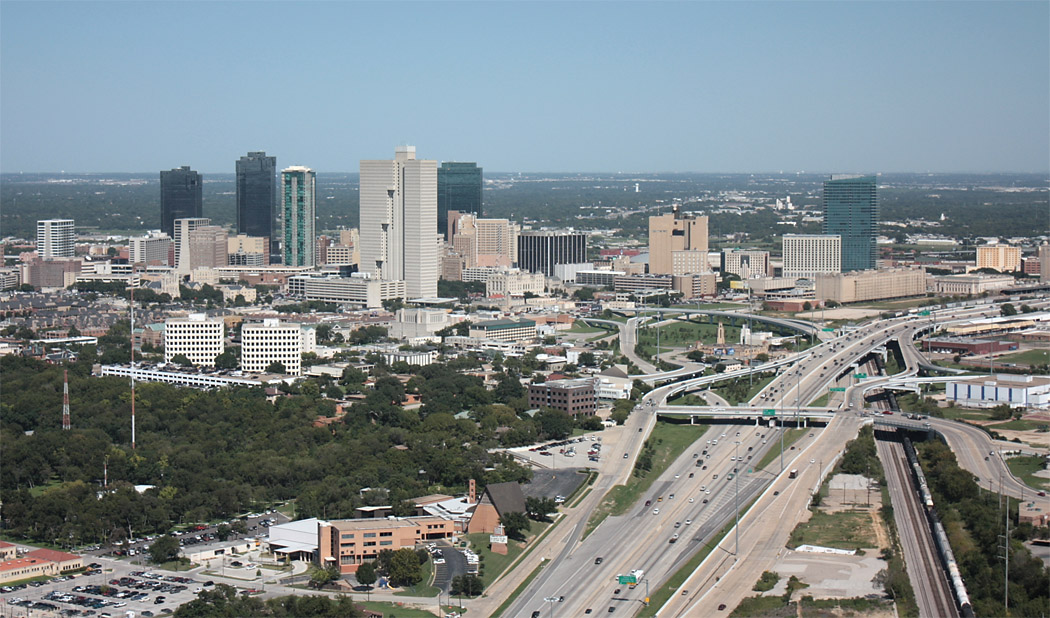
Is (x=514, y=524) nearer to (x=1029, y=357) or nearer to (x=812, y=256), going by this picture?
(x=1029, y=357)

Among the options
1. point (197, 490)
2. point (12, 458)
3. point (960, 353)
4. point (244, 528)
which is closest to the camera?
point (244, 528)

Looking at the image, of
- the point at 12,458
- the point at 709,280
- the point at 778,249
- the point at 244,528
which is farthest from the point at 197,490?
the point at 778,249

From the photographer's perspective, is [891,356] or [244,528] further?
[891,356]

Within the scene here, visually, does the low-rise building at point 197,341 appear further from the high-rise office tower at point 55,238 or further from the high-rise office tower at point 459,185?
the high-rise office tower at point 459,185

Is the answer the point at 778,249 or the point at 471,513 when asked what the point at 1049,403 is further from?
the point at 778,249

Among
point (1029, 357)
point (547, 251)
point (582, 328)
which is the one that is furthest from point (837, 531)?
point (547, 251)
